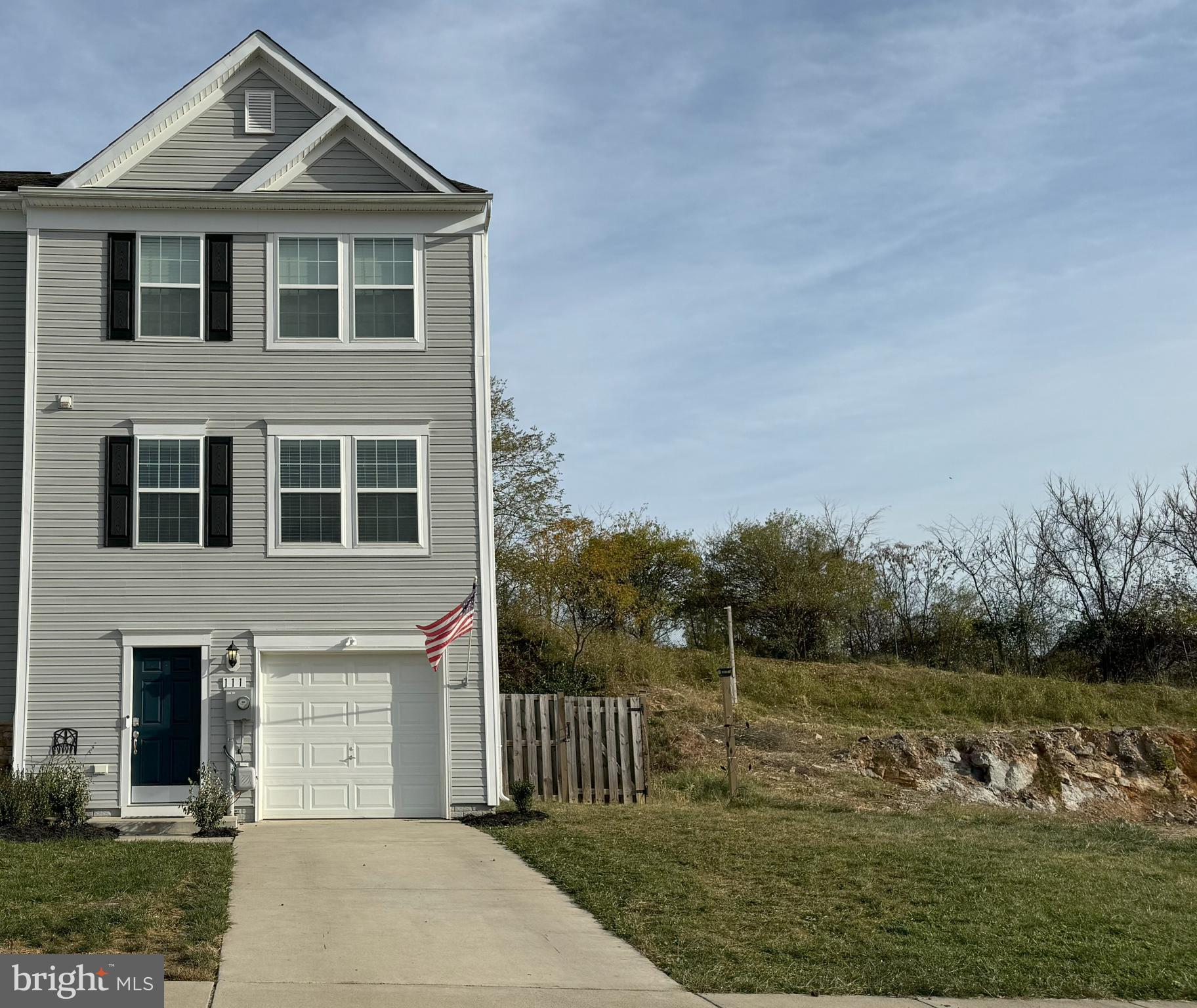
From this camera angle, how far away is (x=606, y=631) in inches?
1107

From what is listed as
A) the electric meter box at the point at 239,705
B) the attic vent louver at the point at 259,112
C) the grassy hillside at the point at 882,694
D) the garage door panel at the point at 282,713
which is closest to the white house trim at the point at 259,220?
the attic vent louver at the point at 259,112

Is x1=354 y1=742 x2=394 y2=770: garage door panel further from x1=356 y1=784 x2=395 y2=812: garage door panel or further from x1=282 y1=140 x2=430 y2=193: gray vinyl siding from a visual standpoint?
x1=282 y1=140 x2=430 y2=193: gray vinyl siding

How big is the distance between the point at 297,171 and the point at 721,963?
1233cm

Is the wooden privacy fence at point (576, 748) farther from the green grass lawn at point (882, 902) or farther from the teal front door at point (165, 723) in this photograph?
the teal front door at point (165, 723)

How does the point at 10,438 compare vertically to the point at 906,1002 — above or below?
above

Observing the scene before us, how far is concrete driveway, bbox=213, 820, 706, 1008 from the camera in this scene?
7035 mm

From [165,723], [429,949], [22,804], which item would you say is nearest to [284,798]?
[165,723]

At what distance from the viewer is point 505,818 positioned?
14.7 metres

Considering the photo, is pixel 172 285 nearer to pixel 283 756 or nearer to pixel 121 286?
pixel 121 286

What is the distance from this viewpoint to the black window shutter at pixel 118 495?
50.7 feet

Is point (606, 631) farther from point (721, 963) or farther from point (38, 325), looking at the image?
point (721, 963)

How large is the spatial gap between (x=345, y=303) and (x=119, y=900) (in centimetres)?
927

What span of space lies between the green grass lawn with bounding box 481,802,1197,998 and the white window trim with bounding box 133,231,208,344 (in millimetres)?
7646

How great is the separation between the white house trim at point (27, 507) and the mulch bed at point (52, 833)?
2018mm
